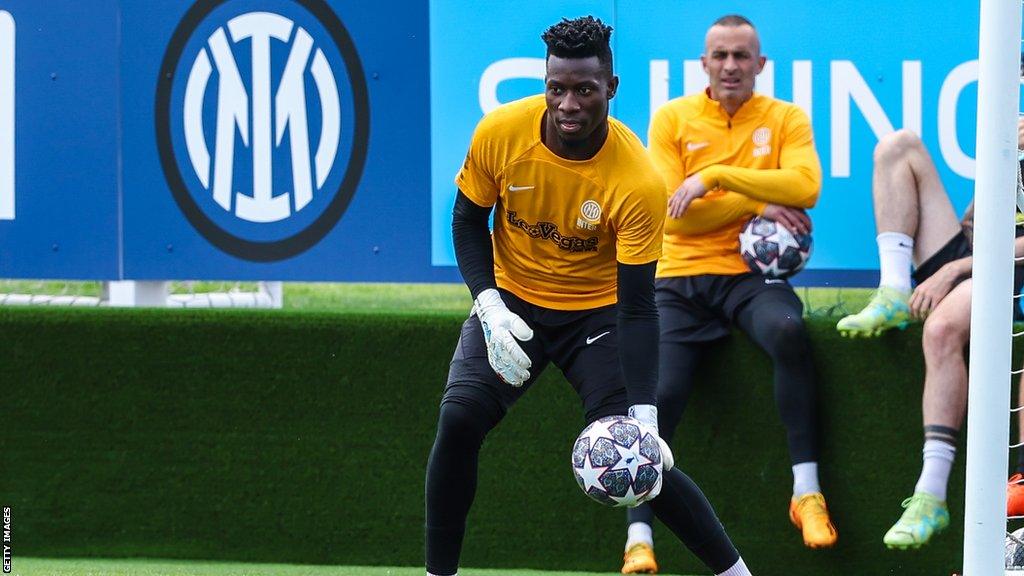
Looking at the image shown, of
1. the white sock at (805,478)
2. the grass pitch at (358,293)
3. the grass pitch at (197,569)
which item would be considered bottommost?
the grass pitch at (197,569)

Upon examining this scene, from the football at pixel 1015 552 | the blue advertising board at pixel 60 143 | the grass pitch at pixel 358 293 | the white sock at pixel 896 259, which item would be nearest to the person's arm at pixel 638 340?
the football at pixel 1015 552

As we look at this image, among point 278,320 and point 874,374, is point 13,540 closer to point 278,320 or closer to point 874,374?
point 278,320

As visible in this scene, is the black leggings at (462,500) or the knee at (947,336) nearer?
the black leggings at (462,500)

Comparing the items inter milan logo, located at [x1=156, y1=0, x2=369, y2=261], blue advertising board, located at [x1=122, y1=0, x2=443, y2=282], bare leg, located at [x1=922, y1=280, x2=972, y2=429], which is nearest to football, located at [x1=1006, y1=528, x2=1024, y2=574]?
bare leg, located at [x1=922, y1=280, x2=972, y2=429]

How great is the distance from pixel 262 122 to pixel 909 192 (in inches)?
110

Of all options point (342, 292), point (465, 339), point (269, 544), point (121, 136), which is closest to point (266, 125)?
point (121, 136)

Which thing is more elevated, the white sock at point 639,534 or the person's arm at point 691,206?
the person's arm at point 691,206

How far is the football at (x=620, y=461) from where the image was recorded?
3.90 meters

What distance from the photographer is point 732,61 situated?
558 cm

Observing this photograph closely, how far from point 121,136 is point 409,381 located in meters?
1.79

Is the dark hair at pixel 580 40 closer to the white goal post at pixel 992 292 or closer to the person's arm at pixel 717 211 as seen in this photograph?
the white goal post at pixel 992 292

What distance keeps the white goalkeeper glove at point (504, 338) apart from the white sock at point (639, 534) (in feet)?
4.66

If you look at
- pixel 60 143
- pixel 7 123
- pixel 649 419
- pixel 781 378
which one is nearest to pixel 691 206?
pixel 781 378

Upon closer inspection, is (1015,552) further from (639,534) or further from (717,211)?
(717,211)
